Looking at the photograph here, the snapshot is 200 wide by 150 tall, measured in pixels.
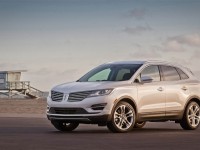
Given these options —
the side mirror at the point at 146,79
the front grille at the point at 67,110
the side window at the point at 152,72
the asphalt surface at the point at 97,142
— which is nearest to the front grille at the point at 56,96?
the front grille at the point at 67,110

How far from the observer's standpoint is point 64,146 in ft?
40.8

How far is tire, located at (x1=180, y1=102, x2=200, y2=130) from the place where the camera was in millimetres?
18094

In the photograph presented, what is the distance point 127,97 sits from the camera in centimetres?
1662

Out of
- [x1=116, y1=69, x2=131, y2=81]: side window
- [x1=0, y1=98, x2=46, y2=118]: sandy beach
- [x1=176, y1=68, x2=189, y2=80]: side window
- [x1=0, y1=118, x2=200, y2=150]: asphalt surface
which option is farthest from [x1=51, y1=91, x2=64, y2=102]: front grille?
[x1=0, y1=98, x2=46, y2=118]: sandy beach

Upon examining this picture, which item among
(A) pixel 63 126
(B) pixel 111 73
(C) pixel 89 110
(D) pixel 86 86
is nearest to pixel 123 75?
(B) pixel 111 73

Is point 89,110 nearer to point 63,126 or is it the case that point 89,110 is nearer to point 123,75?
point 63,126

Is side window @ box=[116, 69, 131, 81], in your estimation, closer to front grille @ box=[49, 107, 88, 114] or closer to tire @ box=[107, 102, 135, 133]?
tire @ box=[107, 102, 135, 133]

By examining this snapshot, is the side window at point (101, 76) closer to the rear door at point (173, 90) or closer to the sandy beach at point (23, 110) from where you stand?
the rear door at point (173, 90)

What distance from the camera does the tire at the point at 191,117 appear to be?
18094 mm

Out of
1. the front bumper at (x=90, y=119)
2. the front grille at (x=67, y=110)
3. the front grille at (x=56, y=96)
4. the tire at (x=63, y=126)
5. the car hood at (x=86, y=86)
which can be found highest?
the car hood at (x=86, y=86)

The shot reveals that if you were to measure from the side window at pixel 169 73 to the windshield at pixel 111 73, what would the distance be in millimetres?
868

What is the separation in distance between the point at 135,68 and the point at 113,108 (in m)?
1.58

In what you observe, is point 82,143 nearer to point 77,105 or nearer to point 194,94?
point 77,105

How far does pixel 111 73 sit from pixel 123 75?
0.39 m
